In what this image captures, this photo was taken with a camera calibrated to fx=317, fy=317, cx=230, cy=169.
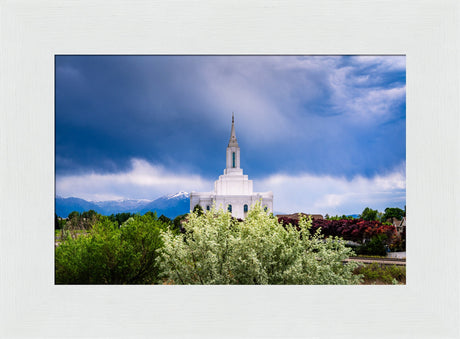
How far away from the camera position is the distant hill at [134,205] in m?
8.27

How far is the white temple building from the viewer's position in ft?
50.3

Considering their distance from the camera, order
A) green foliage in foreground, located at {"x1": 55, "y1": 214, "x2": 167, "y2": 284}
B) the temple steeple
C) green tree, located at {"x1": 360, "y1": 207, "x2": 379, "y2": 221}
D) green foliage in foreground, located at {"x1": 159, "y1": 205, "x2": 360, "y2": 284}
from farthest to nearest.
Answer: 1. the temple steeple
2. green tree, located at {"x1": 360, "y1": 207, "x2": 379, "y2": 221}
3. green foliage in foreground, located at {"x1": 55, "y1": 214, "x2": 167, "y2": 284}
4. green foliage in foreground, located at {"x1": 159, "y1": 205, "x2": 360, "y2": 284}

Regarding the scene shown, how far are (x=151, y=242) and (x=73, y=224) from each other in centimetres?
283

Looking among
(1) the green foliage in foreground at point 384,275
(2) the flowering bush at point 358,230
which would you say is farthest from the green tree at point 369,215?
(1) the green foliage in foreground at point 384,275

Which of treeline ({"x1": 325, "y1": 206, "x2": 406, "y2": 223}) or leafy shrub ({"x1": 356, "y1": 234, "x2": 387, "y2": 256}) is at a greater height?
treeline ({"x1": 325, "y1": 206, "x2": 406, "y2": 223})

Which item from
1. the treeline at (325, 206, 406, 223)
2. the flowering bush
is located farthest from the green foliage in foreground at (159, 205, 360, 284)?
the treeline at (325, 206, 406, 223)

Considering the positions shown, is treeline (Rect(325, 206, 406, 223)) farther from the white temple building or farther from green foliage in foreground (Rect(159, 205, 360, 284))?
green foliage in foreground (Rect(159, 205, 360, 284))

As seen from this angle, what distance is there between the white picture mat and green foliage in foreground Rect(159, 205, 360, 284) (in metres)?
0.59

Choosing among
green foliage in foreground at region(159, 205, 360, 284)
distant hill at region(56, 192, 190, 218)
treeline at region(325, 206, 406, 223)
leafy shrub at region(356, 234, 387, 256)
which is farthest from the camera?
treeline at region(325, 206, 406, 223)
